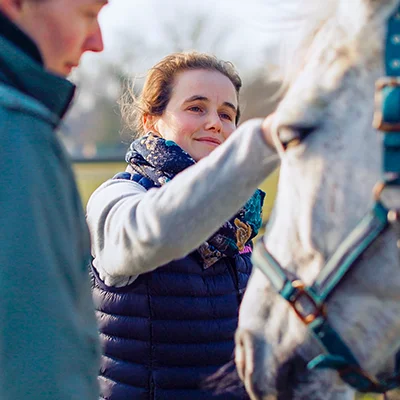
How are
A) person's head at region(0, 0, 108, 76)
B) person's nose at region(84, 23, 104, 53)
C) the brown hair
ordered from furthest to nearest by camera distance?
the brown hair, person's nose at region(84, 23, 104, 53), person's head at region(0, 0, 108, 76)

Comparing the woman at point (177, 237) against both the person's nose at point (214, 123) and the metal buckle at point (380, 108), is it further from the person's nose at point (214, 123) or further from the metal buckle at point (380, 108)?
the metal buckle at point (380, 108)

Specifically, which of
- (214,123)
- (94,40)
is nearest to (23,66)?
(94,40)

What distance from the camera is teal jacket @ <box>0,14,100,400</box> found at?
126cm

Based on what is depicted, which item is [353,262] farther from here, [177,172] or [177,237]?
[177,172]

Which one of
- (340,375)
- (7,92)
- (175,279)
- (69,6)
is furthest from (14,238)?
(175,279)

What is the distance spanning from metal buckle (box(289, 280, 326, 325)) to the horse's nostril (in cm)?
34

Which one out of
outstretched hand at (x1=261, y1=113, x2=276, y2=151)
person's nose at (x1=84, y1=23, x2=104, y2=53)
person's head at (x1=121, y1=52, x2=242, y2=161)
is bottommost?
outstretched hand at (x1=261, y1=113, x2=276, y2=151)

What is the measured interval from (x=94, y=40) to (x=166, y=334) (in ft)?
3.58

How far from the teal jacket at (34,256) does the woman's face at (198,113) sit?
1294mm

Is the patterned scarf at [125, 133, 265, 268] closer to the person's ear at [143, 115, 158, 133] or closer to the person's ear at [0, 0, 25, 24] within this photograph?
the person's ear at [143, 115, 158, 133]

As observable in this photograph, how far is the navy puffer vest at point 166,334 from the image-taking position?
89.9 inches

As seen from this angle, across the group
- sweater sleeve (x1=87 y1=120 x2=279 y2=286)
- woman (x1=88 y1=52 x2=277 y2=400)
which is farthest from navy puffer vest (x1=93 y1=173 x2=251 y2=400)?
sweater sleeve (x1=87 y1=120 x2=279 y2=286)

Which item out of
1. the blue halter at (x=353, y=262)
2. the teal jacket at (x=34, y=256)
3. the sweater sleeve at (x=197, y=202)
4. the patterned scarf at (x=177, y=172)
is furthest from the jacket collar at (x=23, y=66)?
the patterned scarf at (x=177, y=172)

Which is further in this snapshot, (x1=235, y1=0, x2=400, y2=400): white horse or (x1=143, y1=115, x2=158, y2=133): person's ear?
(x1=143, y1=115, x2=158, y2=133): person's ear
